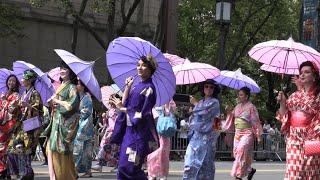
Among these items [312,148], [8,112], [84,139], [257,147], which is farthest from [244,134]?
[257,147]

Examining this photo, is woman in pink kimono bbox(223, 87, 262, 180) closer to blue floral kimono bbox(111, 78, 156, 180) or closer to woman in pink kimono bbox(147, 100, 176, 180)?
woman in pink kimono bbox(147, 100, 176, 180)

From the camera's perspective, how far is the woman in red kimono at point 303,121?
20.9 ft

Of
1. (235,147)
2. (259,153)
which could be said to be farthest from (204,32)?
(235,147)

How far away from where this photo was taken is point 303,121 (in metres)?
6.51

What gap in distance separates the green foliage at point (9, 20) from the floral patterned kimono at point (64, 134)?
61.3 feet

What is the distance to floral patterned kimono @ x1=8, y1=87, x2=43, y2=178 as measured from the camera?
33.4ft

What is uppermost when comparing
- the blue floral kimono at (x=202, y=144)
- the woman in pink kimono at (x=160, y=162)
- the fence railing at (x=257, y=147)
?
the blue floral kimono at (x=202, y=144)

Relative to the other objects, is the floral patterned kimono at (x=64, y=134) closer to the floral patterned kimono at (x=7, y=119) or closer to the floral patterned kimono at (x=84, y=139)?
the floral patterned kimono at (x=7, y=119)

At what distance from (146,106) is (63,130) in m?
1.53

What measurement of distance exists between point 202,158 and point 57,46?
2353 cm

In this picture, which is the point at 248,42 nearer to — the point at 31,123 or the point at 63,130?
the point at 31,123

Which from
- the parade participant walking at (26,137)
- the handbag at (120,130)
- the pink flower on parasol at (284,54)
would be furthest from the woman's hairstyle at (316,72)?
the parade participant walking at (26,137)

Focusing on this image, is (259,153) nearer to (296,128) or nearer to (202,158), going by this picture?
(202,158)

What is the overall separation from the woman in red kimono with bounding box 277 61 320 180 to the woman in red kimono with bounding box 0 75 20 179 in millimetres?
5199
